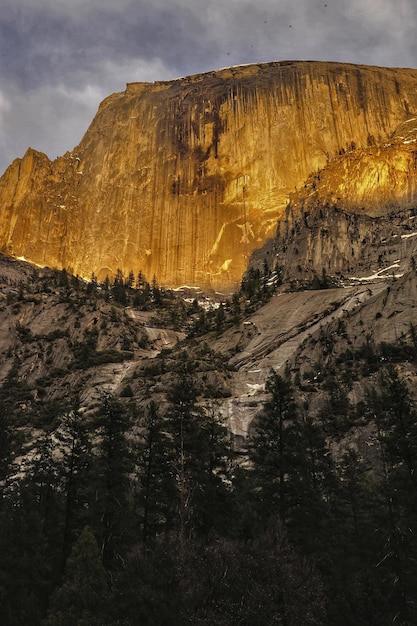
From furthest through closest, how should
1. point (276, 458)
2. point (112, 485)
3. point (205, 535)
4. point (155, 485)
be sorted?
point (155, 485)
point (112, 485)
point (276, 458)
point (205, 535)

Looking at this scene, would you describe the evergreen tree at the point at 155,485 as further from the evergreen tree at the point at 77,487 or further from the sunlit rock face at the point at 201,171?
the sunlit rock face at the point at 201,171

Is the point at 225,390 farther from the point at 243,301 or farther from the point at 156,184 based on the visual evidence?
the point at 156,184

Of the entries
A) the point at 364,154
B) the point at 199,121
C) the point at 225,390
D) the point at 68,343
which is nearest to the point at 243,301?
the point at 68,343

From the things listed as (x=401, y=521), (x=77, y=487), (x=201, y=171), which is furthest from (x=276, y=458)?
(x=201, y=171)

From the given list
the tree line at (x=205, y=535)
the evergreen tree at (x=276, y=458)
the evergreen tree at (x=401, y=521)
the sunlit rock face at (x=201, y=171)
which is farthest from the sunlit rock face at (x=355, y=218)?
the evergreen tree at (x=401, y=521)

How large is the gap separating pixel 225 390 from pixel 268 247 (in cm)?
7645

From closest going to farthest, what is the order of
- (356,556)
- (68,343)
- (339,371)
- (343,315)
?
(356,556)
(339,371)
(343,315)
(68,343)

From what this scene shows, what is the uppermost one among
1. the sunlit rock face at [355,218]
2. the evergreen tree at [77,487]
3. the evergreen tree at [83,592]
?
the sunlit rock face at [355,218]

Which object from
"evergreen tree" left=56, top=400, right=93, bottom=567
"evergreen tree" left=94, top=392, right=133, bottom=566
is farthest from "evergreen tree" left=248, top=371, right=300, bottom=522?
"evergreen tree" left=56, top=400, right=93, bottom=567

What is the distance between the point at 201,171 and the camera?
15762cm

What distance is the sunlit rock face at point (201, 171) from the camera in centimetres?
14938

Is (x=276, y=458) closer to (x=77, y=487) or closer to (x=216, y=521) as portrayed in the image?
(x=216, y=521)

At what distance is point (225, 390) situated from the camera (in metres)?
70.1

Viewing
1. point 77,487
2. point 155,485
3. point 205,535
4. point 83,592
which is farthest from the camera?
point 77,487
